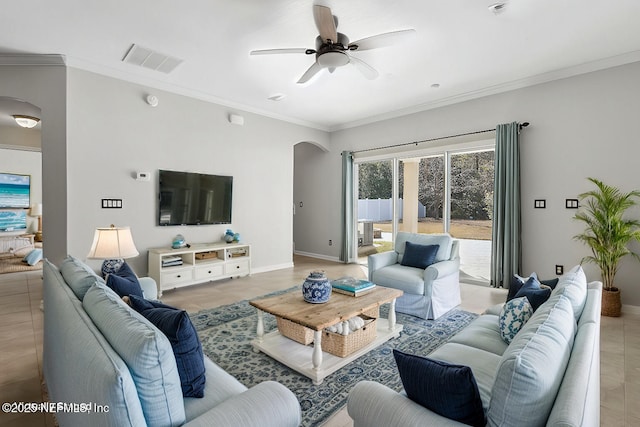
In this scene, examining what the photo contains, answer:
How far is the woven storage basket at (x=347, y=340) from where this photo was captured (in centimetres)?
250

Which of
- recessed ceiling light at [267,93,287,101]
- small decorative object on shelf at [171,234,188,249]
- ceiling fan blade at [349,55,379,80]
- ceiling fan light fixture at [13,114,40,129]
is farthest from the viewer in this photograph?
ceiling fan light fixture at [13,114,40,129]

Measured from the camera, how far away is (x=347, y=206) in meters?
6.71

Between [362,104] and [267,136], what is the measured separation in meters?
1.80

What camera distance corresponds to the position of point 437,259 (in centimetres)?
393

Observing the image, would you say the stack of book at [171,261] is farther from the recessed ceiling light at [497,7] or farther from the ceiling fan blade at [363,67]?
the recessed ceiling light at [497,7]

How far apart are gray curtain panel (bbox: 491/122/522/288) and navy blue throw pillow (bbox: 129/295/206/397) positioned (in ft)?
14.7

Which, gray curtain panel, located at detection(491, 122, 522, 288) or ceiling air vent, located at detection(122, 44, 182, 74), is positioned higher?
ceiling air vent, located at detection(122, 44, 182, 74)

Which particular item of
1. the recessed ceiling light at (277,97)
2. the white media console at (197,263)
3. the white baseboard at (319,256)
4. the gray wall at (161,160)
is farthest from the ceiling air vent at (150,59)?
the white baseboard at (319,256)

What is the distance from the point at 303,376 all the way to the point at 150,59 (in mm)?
3794

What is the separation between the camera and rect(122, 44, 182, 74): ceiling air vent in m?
3.58

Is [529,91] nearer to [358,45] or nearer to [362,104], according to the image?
[362,104]

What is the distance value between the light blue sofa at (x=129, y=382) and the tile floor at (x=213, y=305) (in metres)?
0.82

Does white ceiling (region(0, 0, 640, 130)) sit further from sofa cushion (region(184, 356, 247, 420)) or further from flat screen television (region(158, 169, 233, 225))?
sofa cushion (region(184, 356, 247, 420))

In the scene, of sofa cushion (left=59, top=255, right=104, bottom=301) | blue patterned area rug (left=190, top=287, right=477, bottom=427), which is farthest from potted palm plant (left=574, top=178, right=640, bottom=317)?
sofa cushion (left=59, top=255, right=104, bottom=301)
